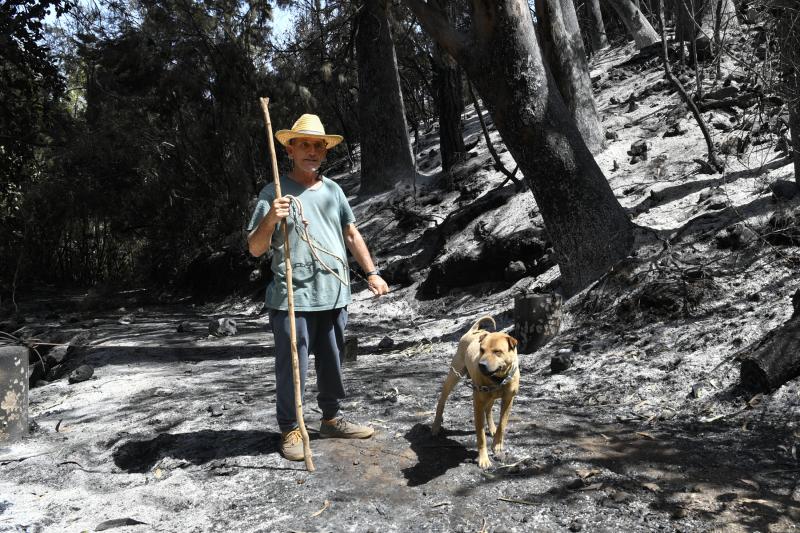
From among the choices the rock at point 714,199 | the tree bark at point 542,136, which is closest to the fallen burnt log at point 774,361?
the tree bark at point 542,136

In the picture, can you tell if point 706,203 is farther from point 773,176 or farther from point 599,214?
point 599,214

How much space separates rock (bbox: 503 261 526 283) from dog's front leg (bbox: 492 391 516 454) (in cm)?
521

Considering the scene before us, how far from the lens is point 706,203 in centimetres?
823

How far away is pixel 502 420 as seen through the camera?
421 centimetres

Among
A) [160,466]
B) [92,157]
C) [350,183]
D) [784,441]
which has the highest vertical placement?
[92,157]

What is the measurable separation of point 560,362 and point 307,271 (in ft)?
9.79

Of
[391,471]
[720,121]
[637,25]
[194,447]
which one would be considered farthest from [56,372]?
[637,25]

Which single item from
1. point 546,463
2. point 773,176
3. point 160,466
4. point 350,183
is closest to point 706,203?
point 773,176

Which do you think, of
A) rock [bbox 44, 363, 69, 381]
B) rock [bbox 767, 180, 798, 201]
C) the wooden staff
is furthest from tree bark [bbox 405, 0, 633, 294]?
rock [bbox 44, 363, 69, 381]

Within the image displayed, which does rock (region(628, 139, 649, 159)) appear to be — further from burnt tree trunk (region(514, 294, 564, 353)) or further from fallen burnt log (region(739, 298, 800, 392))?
fallen burnt log (region(739, 298, 800, 392))

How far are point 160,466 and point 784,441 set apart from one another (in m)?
3.76

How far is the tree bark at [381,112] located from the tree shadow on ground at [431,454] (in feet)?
36.0

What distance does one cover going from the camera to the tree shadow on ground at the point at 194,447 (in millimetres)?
4617

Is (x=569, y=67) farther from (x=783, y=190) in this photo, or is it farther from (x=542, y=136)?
(x=783, y=190)
